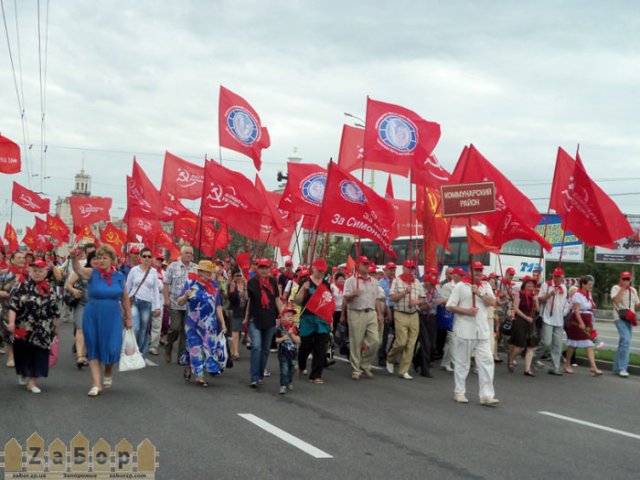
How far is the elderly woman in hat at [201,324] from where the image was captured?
9.94m

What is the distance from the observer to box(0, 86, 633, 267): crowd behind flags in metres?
12.6

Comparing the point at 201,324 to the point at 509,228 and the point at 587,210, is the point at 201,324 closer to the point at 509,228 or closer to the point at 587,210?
the point at 509,228

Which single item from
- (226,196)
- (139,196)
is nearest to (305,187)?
(226,196)

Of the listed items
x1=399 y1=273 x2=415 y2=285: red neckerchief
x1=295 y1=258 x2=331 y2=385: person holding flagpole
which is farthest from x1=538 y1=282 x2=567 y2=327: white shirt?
Answer: x1=295 y1=258 x2=331 y2=385: person holding flagpole

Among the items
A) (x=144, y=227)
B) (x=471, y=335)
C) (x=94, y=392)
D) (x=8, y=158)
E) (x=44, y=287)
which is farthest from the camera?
(x=144, y=227)

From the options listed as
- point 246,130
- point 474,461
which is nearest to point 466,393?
point 474,461

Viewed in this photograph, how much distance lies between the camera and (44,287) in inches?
366

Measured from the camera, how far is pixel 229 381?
1056cm

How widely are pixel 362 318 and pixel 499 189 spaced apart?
367 centimetres

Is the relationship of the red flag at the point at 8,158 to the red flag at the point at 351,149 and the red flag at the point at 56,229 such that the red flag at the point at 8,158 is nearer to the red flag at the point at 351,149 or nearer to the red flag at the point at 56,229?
the red flag at the point at 351,149

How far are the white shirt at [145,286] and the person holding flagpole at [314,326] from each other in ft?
8.55

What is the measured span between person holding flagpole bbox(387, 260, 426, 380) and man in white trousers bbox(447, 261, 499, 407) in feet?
6.91

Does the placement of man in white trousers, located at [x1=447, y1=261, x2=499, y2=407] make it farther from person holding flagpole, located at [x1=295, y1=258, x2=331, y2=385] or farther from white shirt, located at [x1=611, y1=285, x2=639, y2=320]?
white shirt, located at [x1=611, y1=285, x2=639, y2=320]

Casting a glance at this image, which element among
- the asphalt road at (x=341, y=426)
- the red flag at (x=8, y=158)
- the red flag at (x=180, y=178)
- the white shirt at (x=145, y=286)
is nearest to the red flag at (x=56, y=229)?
the red flag at (x=180, y=178)
